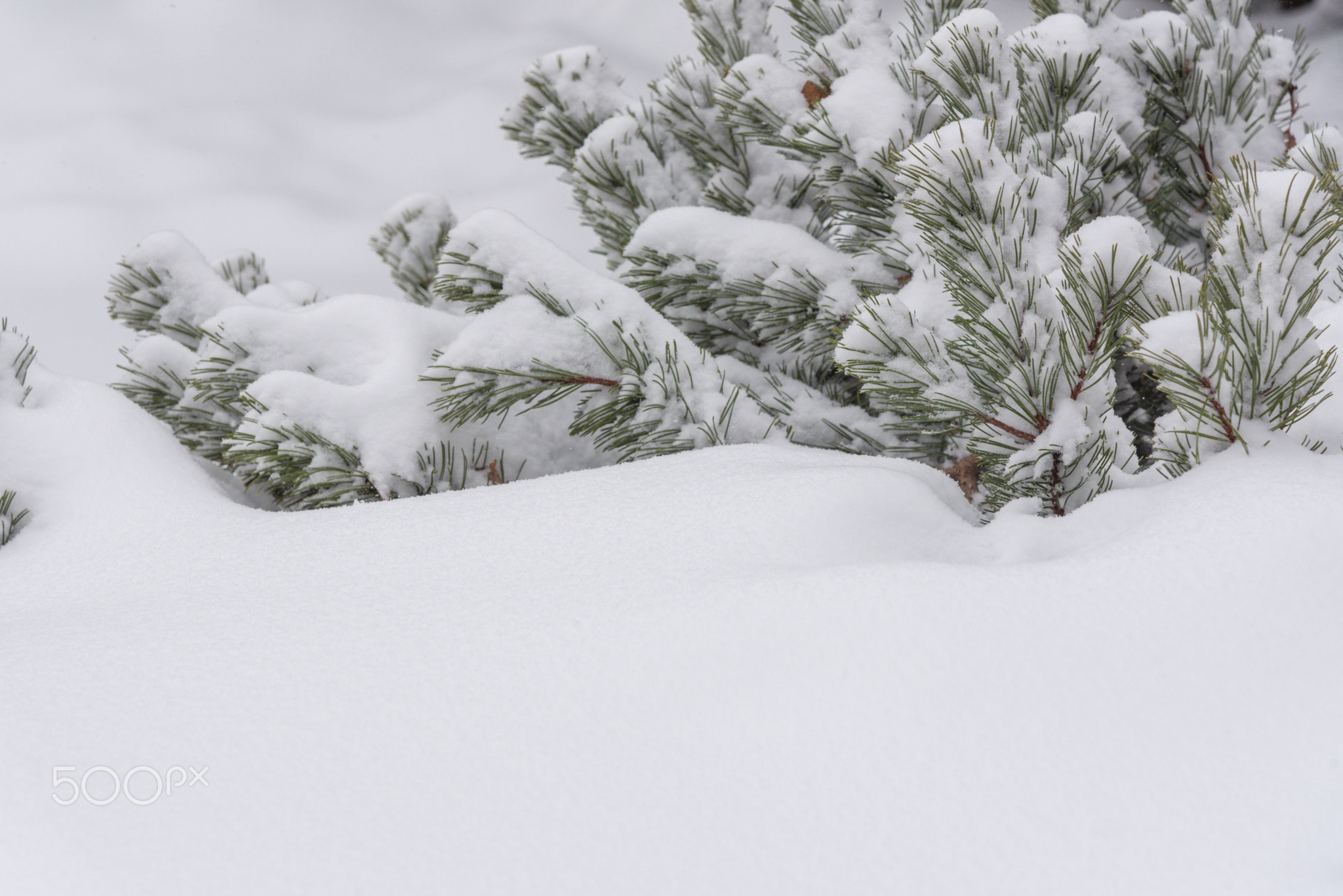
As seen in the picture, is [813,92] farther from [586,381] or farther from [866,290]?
[586,381]

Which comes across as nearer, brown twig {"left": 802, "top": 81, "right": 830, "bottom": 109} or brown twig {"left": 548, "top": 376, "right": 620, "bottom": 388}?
brown twig {"left": 548, "top": 376, "right": 620, "bottom": 388}

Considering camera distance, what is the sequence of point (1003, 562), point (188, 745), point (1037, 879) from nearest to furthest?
point (1037, 879)
point (188, 745)
point (1003, 562)

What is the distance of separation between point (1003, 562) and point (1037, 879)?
0.34 meters

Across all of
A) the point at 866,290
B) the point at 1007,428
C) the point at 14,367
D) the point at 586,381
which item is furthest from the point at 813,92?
the point at 14,367

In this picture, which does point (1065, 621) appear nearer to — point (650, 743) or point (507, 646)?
point (650, 743)

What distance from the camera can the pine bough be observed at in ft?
2.63

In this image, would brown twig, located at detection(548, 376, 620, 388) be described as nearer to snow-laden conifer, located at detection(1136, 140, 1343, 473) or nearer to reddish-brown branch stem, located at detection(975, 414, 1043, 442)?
reddish-brown branch stem, located at detection(975, 414, 1043, 442)

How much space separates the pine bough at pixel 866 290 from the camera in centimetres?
80

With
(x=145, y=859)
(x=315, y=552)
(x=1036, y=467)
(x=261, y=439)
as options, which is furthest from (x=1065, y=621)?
(x=261, y=439)

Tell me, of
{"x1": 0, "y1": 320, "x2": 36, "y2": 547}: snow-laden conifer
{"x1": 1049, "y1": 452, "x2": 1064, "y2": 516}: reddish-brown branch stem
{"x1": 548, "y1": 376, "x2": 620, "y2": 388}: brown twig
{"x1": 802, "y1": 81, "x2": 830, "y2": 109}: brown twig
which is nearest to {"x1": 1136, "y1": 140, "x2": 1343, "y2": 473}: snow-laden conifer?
{"x1": 1049, "y1": 452, "x2": 1064, "y2": 516}: reddish-brown branch stem

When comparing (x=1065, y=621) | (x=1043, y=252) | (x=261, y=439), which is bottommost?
(x=261, y=439)

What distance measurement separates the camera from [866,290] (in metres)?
1.32

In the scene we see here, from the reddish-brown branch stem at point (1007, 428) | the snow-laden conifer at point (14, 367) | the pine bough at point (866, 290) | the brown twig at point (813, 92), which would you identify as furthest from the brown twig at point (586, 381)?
the snow-laden conifer at point (14, 367)

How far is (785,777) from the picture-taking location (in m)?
0.55
